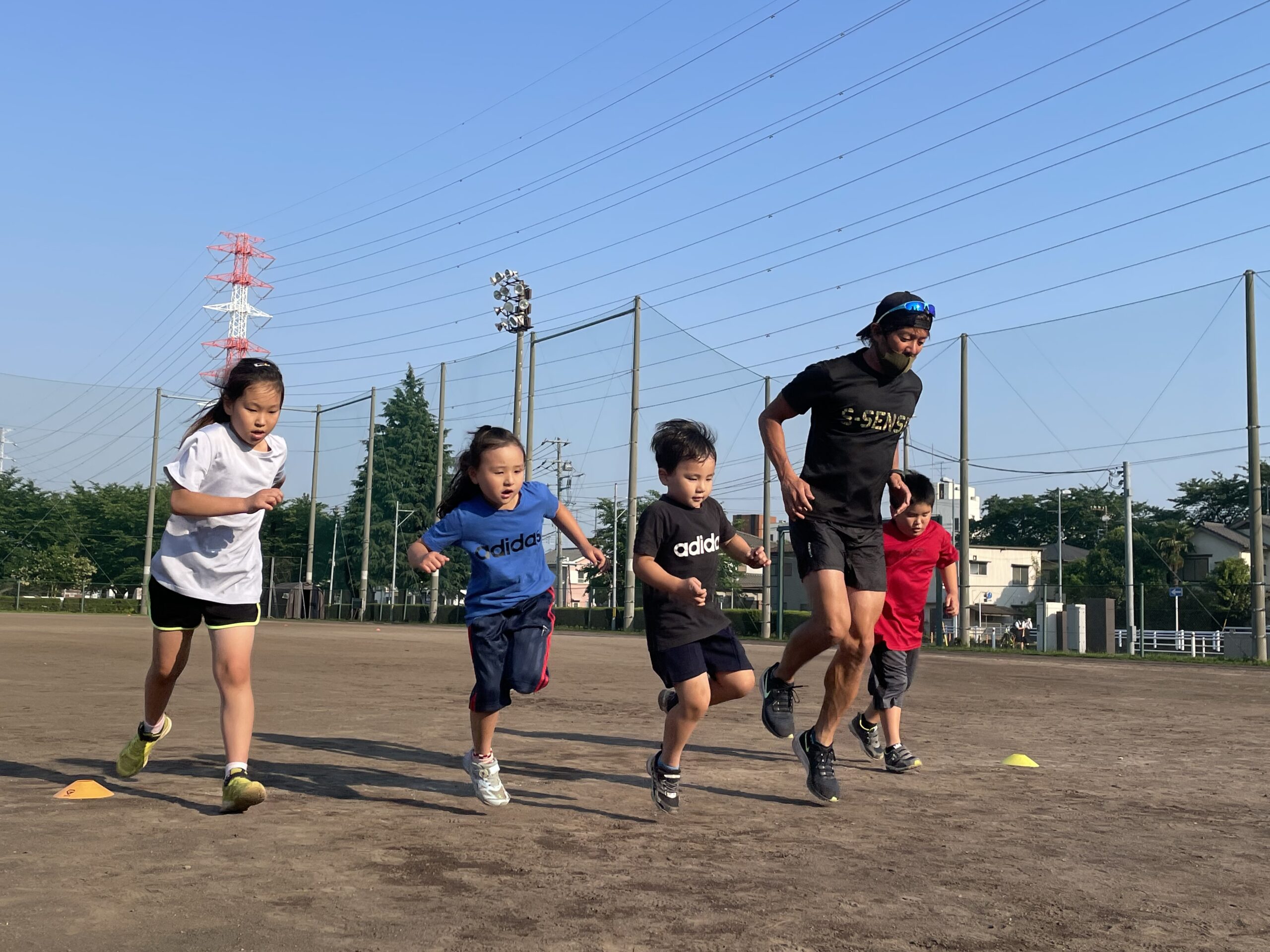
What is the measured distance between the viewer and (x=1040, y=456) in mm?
34188

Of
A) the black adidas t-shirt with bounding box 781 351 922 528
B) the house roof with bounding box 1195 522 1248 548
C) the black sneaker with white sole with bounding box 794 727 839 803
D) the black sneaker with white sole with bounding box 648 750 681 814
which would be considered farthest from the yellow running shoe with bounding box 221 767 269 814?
the house roof with bounding box 1195 522 1248 548

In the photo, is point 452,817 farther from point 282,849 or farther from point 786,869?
point 786,869

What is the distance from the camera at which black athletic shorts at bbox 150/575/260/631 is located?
183 inches

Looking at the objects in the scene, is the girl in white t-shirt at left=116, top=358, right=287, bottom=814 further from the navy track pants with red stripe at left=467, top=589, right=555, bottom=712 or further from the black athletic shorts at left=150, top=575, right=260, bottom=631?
the navy track pants with red stripe at left=467, top=589, right=555, bottom=712

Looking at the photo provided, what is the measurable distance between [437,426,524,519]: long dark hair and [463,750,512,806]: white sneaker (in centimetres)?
102

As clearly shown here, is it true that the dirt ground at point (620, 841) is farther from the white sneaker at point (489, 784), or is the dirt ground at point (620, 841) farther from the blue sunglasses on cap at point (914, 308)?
the blue sunglasses on cap at point (914, 308)

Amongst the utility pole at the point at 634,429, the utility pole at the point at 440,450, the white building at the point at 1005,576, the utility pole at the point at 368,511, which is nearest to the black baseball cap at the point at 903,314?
the utility pole at the point at 634,429

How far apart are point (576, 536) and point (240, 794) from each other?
163 centimetres

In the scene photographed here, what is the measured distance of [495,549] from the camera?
4879 mm

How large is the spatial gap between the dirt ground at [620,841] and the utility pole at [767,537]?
85.4ft

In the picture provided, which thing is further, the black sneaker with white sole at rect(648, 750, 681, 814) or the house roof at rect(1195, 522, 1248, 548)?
the house roof at rect(1195, 522, 1248, 548)

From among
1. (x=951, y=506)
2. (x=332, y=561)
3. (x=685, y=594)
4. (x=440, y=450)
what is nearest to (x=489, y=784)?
(x=685, y=594)

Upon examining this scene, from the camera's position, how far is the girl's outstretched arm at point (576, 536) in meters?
4.98

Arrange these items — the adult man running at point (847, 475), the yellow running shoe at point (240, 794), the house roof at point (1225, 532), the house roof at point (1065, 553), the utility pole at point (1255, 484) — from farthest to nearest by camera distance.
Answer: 1. the house roof at point (1065, 553)
2. the house roof at point (1225, 532)
3. the utility pole at point (1255, 484)
4. the adult man running at point (847, 475)
5. the yellow running shoe at point (240, 794)
